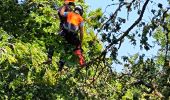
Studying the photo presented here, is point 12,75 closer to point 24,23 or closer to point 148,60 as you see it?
→ point 24,23

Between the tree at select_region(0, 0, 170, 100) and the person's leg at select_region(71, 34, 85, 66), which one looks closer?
the tree at select_region(0, 0, 170, 100)

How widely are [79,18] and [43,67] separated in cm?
106

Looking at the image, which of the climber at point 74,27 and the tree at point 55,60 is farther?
the climber at point 74,27

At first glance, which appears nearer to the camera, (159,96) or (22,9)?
(159,96)

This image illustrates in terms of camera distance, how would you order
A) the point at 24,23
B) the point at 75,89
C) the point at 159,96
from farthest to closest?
the point at 24,23, the point at 75,89, the point at 159,96

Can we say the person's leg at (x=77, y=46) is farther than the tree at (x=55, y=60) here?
Yes

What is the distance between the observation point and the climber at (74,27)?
8242 millimetres

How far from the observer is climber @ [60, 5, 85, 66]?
8.24 m

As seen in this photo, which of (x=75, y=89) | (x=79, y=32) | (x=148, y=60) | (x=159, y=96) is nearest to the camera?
(x=159, y=96)

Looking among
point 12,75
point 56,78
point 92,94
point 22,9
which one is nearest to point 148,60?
point 56,78

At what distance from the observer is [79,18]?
8250mm

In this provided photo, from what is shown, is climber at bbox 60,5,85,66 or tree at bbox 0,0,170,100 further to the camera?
climber at bbox 60,5,85,66

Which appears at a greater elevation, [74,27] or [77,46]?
[74,27]

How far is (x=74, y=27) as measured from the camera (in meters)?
8.47
